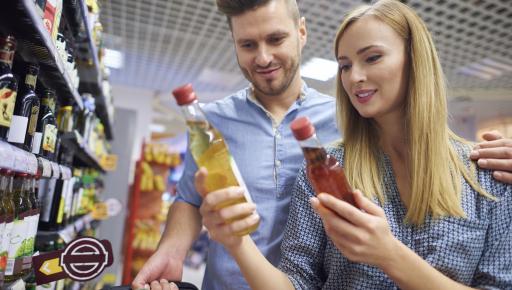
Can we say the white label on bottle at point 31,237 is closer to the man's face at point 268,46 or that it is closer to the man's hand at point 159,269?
the man's hand at point 159,269

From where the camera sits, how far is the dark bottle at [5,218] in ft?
3.74

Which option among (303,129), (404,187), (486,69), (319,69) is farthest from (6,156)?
(486,69)

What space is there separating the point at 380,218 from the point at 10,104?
1.02 metres

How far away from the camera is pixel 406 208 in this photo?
131cm

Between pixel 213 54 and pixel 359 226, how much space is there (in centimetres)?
582

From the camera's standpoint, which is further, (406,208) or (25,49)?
(25,49)

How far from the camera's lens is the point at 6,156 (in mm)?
925

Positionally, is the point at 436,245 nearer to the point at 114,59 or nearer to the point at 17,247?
the point at 17,247

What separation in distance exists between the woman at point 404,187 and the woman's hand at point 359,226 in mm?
215

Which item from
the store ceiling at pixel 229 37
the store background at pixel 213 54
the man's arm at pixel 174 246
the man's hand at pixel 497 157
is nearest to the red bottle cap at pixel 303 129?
the man's hand at pixel 497 157

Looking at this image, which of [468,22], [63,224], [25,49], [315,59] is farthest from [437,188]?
[315,59]

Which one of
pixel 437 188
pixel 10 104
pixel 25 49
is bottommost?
pixel 437 188

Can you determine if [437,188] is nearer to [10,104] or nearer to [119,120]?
[10,104]

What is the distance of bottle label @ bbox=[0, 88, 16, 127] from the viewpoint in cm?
105
